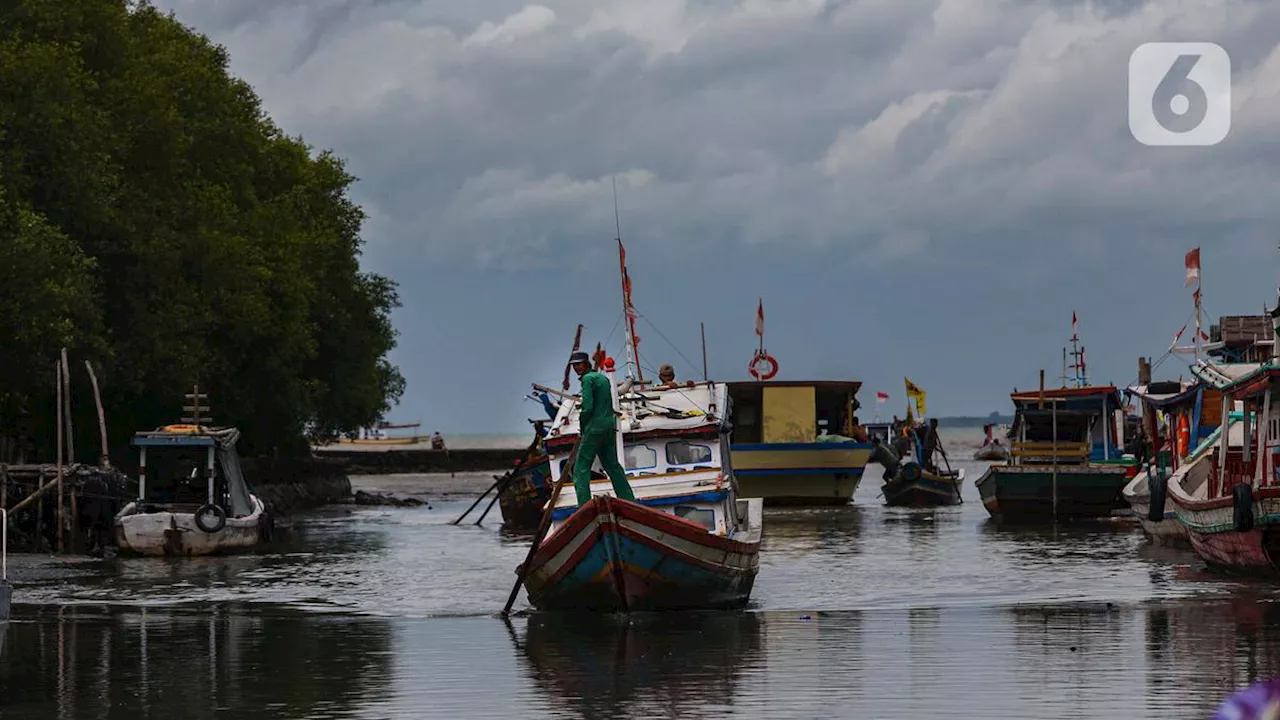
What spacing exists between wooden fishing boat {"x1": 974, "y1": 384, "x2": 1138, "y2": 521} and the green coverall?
27.9 meters

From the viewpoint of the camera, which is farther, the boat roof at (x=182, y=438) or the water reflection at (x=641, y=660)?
the boat roof at (x=182, y=438)

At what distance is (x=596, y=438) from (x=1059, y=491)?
29640 millimetres

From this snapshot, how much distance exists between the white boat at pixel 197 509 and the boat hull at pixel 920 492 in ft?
96.7

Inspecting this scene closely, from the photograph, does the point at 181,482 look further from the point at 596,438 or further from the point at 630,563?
the point at 630,563

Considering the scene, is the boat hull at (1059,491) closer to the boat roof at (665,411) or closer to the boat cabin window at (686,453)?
the boat roof at (665,411)

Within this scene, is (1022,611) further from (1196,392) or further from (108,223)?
(108,223)

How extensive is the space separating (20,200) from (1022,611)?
26.2m

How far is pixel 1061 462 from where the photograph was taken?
173 feet

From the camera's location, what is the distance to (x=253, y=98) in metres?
63.3

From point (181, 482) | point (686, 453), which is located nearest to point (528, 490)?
point (181, 482)

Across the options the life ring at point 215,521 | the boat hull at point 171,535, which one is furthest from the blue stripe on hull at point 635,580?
the life ring at point 215,521

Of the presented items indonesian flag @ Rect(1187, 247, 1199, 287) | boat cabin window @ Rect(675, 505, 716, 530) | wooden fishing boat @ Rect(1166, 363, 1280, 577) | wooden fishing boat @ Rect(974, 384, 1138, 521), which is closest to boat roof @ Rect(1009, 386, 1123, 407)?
wooden fishing boat @ Rect(974, 384, 1138, 521)

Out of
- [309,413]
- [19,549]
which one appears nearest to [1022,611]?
[19,549]

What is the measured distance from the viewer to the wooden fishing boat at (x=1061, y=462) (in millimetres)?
51156
